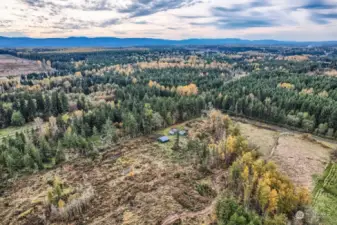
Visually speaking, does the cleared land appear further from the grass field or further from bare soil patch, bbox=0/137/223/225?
the grass field

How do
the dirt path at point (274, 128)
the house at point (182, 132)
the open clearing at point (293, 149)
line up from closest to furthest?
the open clearing at point (293, 149) < the dirt path at point (274, 128) < the house at point (182, 132)

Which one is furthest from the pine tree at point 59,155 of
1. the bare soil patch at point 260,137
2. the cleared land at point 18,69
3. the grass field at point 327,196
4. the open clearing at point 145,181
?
the cleared land at point 18,69

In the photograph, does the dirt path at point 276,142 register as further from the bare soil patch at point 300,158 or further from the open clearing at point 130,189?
the open clearing at point 130,189

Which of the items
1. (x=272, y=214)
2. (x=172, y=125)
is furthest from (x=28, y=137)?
(x=272, y=214)

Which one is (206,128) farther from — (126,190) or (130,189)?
(126,190)

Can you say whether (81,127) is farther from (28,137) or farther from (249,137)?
(249,137)

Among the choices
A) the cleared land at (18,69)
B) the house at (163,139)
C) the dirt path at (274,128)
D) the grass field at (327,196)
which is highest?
the cleared land at (18,69)

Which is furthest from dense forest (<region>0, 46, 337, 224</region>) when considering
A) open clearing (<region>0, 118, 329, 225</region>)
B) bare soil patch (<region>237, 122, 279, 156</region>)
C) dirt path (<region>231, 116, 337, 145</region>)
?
bare soil patch (<region>237, 122, 279, 156</region>)

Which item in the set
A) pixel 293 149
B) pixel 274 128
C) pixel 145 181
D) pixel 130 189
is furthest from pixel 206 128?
pixel 130 189

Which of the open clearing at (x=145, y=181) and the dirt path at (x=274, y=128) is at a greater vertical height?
the dirt path at (x=274, y=128)
